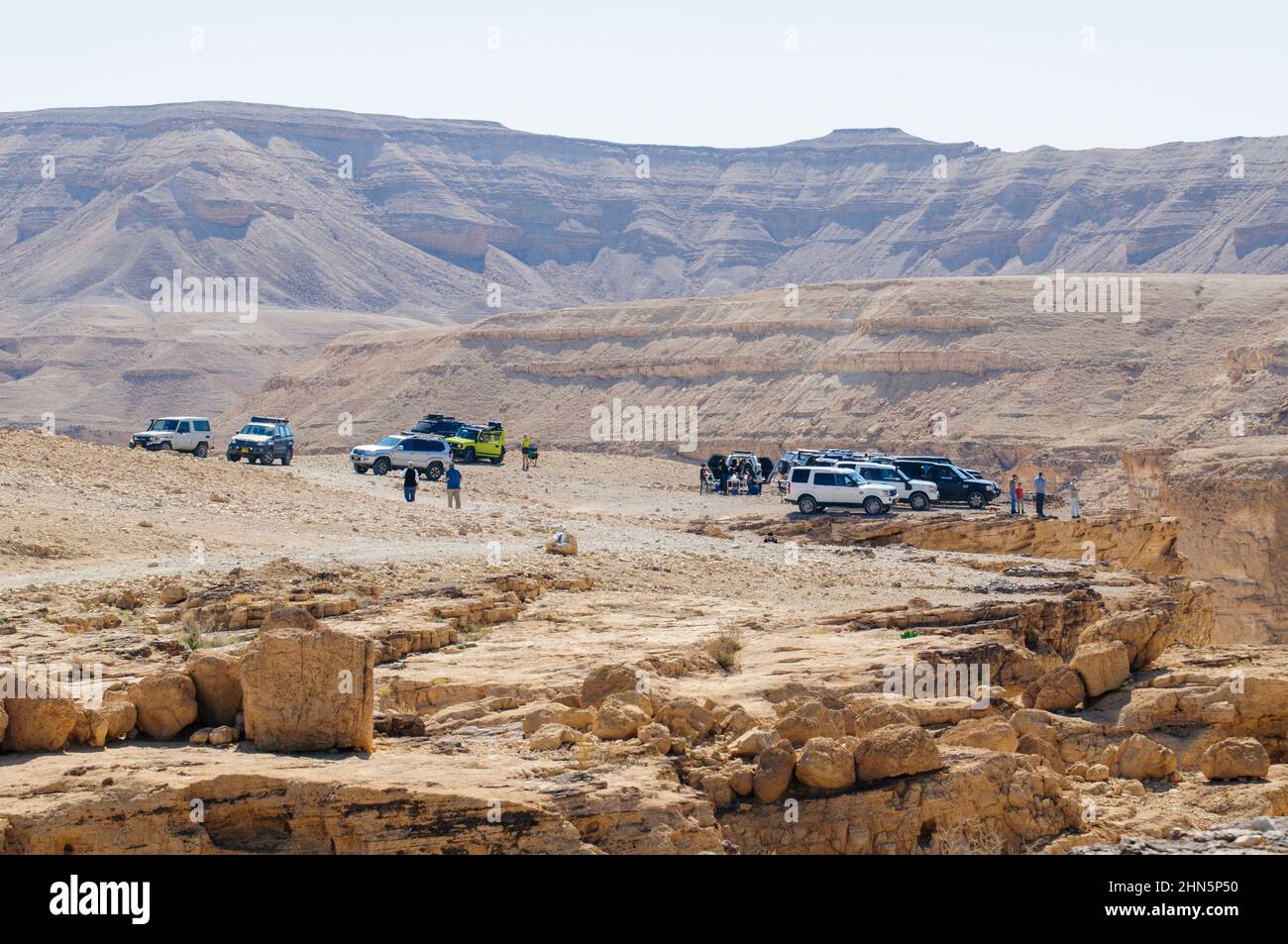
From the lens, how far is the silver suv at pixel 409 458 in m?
41.4

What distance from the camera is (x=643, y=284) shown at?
552ft

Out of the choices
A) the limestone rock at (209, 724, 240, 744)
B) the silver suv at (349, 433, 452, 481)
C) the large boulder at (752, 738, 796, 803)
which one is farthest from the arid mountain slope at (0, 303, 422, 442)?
the large boulder at (752, 738, 796, 803)

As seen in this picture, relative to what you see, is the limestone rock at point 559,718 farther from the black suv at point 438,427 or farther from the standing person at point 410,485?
the black suv at point 438,427

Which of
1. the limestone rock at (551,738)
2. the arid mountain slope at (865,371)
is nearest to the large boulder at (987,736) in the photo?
the limestone rock at (551,738)

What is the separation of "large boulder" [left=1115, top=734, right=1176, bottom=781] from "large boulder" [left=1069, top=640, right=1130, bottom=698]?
10.3ft

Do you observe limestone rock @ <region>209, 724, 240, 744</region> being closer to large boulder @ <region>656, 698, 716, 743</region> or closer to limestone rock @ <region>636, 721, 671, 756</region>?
limestone rock @ <region>636, 721, 671, 756</region>

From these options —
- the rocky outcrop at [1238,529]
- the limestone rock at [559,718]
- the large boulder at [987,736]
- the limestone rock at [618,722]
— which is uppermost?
the limestone rock at [618,722]

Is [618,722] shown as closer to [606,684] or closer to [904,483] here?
[606,684]

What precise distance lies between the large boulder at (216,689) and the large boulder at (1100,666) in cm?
851

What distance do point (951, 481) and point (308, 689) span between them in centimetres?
3024

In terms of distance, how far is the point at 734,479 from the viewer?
44.5m

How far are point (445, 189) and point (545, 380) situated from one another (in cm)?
9840

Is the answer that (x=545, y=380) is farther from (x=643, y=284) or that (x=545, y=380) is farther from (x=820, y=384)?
(x=643, y=284)

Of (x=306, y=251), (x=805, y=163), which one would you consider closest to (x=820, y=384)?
(x=306, y=251)
